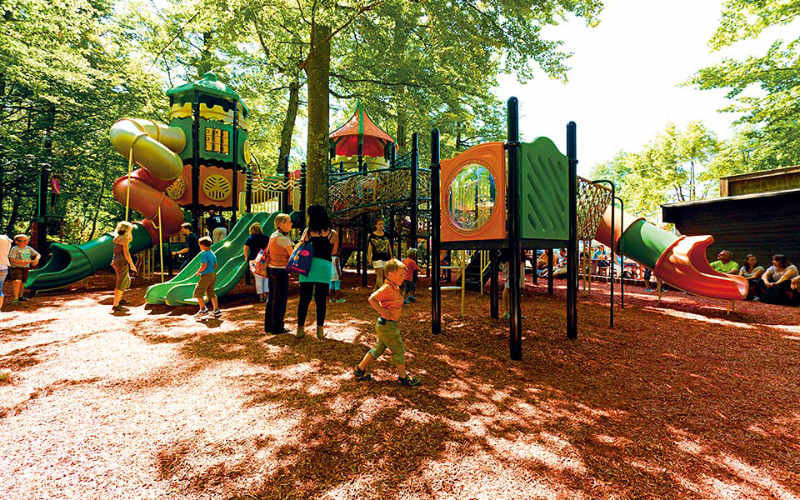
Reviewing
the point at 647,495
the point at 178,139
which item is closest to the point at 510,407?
the point at 647,495

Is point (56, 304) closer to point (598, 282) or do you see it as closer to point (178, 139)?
point (178, 139)

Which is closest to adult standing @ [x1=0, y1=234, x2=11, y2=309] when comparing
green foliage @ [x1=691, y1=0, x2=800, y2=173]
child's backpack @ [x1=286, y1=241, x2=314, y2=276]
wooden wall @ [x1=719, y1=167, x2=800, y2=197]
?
child's backpack @ [x1=286, y1=241, x2=314, y2=276]

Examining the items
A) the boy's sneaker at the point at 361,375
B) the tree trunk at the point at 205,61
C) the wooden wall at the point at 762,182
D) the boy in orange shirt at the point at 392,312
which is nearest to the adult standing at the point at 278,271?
the boy's sneaker at the point at 361,375

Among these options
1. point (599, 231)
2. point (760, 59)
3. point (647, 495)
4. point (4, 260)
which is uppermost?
point (760, 59)

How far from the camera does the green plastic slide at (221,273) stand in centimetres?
763

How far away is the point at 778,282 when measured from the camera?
9.50 m

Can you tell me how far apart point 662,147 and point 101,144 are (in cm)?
3902

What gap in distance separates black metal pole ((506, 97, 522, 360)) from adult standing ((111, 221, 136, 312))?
7.28 metres

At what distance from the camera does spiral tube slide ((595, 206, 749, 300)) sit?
26.2 feet

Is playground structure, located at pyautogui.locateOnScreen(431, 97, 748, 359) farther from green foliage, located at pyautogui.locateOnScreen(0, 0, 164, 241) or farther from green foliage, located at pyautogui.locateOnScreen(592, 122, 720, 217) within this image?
green foliage, located at pyautogui.locateOnScreen(592, 122, 720, 217)

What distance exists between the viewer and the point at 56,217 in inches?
497

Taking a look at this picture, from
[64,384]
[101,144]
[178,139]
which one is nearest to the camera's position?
[64,384]

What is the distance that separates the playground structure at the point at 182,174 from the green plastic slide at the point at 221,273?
1.17 feet

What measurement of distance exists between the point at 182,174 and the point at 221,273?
6.47m
